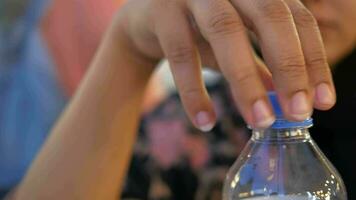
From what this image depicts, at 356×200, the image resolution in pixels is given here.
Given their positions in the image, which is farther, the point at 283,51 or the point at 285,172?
the point at 285,172

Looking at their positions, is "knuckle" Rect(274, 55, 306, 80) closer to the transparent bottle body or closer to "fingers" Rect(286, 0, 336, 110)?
"fingers" Rect(286, 0, 336, 110)

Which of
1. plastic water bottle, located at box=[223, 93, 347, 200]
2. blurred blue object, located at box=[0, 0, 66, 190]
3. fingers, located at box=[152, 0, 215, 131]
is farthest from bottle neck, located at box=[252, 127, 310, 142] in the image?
blurred blue object, located at box=[0, 0, 66, 190]

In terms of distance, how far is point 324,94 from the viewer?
0.52 metres

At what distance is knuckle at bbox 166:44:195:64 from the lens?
24.0 inches

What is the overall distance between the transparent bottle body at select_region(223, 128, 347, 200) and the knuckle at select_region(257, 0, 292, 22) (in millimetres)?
167

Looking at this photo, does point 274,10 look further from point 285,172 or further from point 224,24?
point 285,172

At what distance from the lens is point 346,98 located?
0.91 m

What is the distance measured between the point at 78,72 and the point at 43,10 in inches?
6.2

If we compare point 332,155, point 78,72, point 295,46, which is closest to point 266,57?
point 295,46

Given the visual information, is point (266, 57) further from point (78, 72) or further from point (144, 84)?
point (78, 72)

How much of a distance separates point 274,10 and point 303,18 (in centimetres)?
4

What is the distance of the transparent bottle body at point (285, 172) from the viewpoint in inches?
27.1

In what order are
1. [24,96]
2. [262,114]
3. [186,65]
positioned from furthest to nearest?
1. [24,96]
2. [186,65]
3. [262,114]

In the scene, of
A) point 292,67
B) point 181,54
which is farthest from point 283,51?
point 181,54
